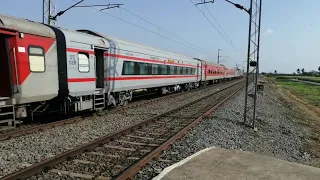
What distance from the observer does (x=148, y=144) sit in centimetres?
859

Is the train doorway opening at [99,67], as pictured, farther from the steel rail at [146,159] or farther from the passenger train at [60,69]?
the steel rail at [146,159]

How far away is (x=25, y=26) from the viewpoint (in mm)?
9516

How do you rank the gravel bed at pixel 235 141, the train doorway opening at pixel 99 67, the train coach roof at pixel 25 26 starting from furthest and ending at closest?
the train doorway opening at pixel 99 67 < the train coach roof at pixel 25 26 < the gravel bed at pixel 235 141

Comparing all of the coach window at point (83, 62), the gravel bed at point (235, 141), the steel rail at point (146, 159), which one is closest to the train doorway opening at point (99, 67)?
the coach window at point (83, 62)

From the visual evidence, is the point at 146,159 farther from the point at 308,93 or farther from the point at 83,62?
the point at 308,93

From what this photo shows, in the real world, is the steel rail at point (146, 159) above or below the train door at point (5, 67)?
below

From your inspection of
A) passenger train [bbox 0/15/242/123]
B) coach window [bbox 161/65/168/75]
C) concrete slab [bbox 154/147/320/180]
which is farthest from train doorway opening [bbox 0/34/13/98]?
coach window [bbox 161/65/168/75]

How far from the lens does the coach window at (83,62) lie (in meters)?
12.0

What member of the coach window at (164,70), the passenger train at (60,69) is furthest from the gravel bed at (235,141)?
the coach window at (164,70)

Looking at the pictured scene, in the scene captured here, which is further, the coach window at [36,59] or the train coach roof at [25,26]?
the coach window at [36,59]

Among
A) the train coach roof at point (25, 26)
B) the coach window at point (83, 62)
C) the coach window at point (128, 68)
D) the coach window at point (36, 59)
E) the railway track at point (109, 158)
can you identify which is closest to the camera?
the railway track at point (109, 158)

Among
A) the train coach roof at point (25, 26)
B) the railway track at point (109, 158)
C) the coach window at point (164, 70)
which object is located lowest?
the railway track at point (109, 158)

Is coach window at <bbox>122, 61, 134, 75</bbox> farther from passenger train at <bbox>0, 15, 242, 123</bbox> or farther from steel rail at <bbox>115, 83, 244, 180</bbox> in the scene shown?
steel rail at <bbox>115, 83, 244, 180</bbox>

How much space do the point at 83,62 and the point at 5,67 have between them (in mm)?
3463
